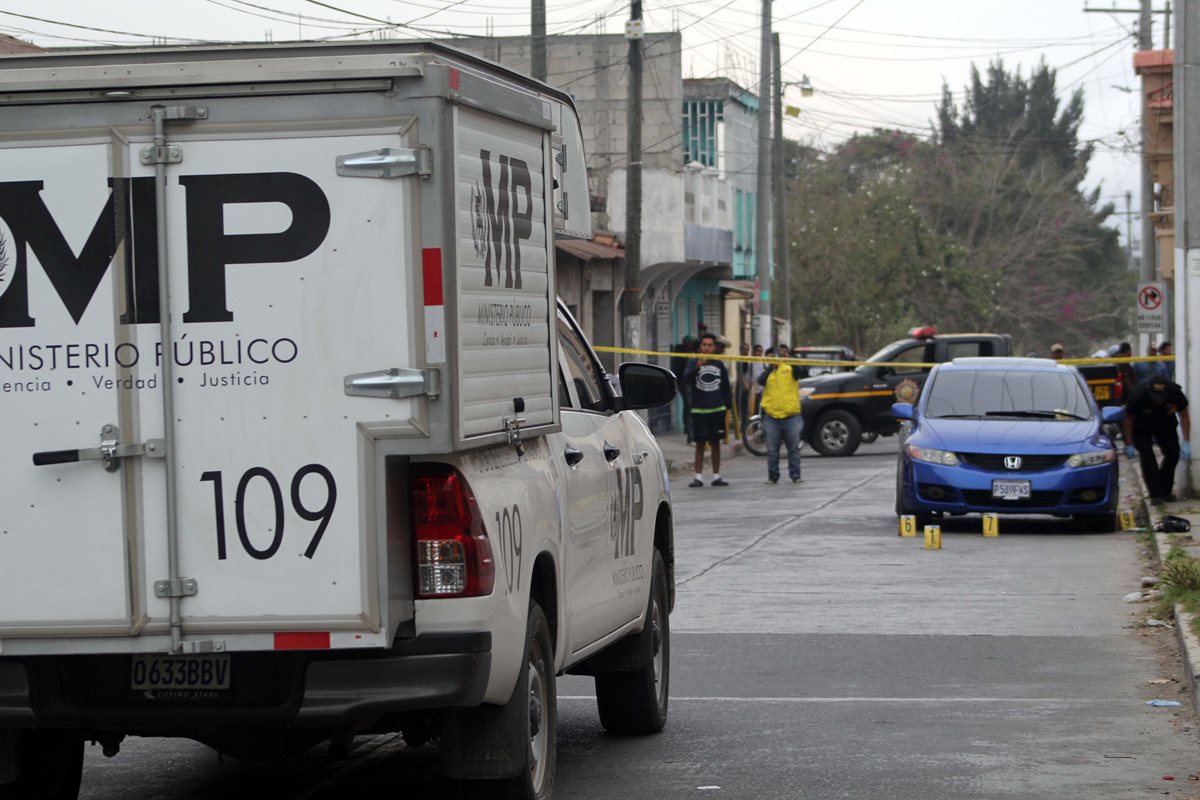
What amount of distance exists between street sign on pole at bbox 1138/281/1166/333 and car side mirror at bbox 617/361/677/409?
24213mm

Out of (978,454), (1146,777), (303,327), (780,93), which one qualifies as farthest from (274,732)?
(780,93)

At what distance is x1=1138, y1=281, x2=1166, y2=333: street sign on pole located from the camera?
3098cm

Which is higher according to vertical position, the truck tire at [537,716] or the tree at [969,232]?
the tree at [969,232]

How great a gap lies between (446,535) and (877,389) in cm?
2720

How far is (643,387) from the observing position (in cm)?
829

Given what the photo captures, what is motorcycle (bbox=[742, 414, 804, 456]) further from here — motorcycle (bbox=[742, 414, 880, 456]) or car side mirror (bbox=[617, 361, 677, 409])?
car side mirror (bbox=[617, 361, 677, 409])

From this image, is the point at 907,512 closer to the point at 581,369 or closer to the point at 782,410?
the point at 782,410

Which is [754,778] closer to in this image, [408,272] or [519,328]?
[519,328]

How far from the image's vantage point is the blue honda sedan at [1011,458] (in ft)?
58.1

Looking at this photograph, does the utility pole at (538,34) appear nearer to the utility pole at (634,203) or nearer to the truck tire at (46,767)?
the utility pole at (634,203)

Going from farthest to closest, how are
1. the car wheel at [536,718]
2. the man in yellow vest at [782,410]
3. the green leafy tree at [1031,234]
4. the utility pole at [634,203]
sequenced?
the green leafy tree at [1031,234] → the utility pole at [634,203] → the man in yellow vest at [782,410] → the car wheel at [536,718]

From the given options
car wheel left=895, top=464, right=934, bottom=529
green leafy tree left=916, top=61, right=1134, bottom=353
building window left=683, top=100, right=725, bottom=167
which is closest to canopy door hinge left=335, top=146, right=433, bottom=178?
car wheel left=895, top=464, right=934, bottom=529

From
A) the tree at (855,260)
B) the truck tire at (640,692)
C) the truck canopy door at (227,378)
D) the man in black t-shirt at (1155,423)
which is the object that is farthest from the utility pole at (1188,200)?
the tree at (855,260)

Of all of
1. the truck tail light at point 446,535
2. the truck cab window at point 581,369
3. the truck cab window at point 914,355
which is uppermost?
the truck cab window at point 581,369
